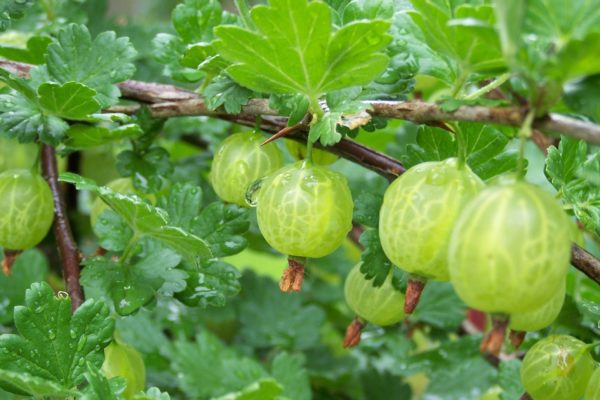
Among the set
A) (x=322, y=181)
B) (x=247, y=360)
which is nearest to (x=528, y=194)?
(x=322, y=181)

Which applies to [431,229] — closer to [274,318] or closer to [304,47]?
[304,47]

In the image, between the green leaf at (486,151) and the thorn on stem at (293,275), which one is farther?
the green leaf at (486,151)

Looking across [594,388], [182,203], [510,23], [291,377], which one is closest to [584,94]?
[510,23]

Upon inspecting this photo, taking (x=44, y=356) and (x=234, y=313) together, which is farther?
(x=234, y=313)

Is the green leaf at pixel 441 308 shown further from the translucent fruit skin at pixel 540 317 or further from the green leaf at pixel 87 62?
the green leaf at pixel 87 62

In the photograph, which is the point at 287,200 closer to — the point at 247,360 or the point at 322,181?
the point at 322,181

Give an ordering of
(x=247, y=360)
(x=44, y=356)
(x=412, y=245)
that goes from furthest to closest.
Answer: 1. (x=247, y=360)
2. (x=44, y=356)
3. (x=412, y=245)

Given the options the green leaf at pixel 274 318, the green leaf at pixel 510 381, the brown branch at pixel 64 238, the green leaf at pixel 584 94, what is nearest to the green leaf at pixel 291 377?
the green leaf at pixel 274 318
